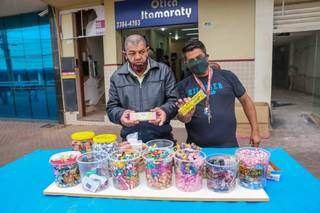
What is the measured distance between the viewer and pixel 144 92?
5.53 feet

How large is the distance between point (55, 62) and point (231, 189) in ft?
19.8

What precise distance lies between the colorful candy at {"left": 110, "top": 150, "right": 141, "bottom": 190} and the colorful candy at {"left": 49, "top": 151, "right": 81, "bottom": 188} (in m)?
0.20

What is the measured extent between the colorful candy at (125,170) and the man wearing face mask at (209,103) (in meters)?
0.70

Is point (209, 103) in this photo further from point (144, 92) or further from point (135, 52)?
point (135, 52)

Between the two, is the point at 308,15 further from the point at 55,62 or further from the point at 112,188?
the point at 55,62

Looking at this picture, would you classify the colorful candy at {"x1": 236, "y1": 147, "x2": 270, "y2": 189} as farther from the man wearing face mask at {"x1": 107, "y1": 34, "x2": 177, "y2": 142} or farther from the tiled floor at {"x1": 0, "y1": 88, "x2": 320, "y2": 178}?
the tiled floor at {"x1": 0, "y1": 88, "x2": 320, "y2": 178}

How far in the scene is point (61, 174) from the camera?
4.06 ft

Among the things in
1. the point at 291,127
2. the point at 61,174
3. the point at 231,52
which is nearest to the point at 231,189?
the point at 61,174

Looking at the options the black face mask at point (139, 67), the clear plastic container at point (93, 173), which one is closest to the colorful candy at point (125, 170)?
the clear plastic container at point (93, 173)

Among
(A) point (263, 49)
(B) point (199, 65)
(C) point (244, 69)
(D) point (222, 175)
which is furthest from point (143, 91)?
(A) point (263, 49)

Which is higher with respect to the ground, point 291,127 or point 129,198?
point 129,198

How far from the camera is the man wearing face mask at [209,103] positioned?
5.90ft

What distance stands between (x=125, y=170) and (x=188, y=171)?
0.29 m

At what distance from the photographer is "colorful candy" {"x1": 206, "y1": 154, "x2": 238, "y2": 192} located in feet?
3.64
